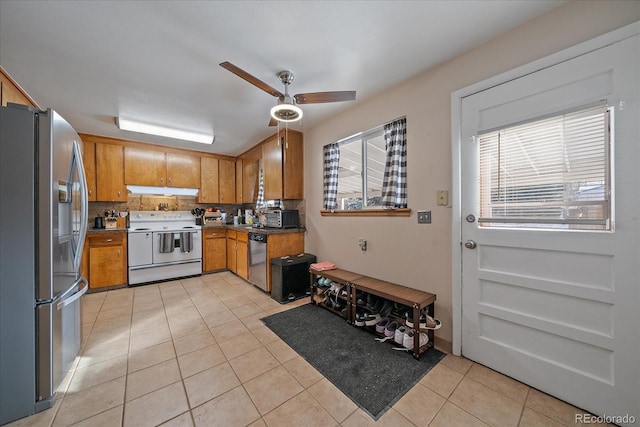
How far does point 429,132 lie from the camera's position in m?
2.07

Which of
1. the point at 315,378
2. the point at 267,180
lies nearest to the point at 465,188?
the point at 315,378

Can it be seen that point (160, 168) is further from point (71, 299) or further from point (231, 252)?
point (71, 299)

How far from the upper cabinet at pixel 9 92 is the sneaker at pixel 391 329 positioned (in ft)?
12.6

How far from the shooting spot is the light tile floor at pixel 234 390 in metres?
1.32

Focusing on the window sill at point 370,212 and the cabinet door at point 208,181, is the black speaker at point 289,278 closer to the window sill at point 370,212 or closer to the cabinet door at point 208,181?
the window sill at point 370,212

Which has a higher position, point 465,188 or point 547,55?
point 547,55

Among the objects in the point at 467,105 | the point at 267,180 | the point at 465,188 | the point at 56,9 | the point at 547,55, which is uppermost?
the point at 56,9

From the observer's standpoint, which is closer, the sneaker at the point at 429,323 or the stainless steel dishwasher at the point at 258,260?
the sneaker at the point at 429,323

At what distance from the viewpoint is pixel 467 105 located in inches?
71.7

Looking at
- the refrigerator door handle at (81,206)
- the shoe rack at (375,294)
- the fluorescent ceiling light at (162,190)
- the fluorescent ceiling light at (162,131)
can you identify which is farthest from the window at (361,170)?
the fluorescent ceiling light at (162,190)

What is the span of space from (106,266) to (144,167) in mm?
1709

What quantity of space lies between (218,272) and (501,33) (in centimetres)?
501

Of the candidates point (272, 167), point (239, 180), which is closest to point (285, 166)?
point (272, 167)

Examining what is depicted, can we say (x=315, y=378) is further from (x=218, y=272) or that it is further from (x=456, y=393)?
(x=218, y=272)
